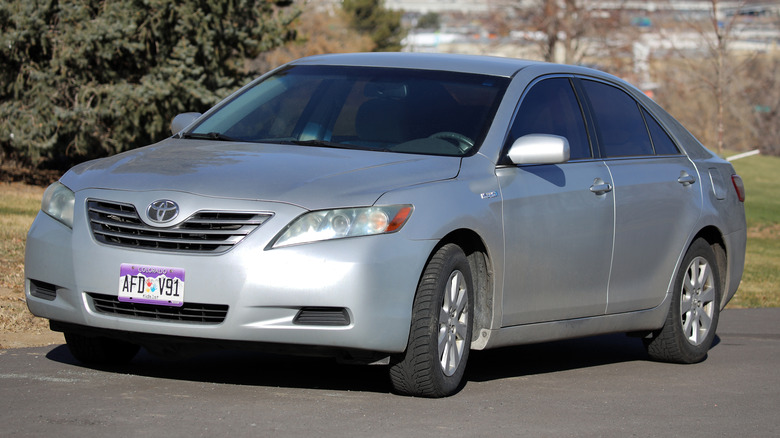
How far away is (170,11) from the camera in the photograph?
1814 cm

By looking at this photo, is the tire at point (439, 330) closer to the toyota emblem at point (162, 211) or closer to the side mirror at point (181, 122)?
the toyota emblem at point (162, 211)

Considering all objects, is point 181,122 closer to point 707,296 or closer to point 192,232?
point 192,232

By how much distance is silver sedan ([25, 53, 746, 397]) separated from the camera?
18.4 ft

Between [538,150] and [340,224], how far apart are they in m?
1.40

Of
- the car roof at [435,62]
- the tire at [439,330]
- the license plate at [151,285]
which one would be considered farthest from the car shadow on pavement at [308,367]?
the car roof at [435,62]

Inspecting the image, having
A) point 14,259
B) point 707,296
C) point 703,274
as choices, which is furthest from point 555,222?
point 14,259

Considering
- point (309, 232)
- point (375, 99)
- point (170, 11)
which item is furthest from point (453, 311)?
point (170, 11)

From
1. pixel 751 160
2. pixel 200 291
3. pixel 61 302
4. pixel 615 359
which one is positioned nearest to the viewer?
pixel 200 291

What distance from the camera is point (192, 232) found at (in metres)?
5.62

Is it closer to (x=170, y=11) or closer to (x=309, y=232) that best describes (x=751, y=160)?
(x=170, y=11)

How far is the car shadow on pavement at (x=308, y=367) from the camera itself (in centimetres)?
645

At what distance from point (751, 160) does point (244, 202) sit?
39439mm

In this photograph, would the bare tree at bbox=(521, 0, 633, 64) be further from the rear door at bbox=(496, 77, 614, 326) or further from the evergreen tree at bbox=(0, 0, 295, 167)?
the rear door at bbox=(496, 77, 614, 326)

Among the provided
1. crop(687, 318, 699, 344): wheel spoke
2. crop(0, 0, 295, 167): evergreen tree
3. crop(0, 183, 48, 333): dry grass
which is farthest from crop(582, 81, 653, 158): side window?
crop(0, 0, 295, 167): evergreen tree
